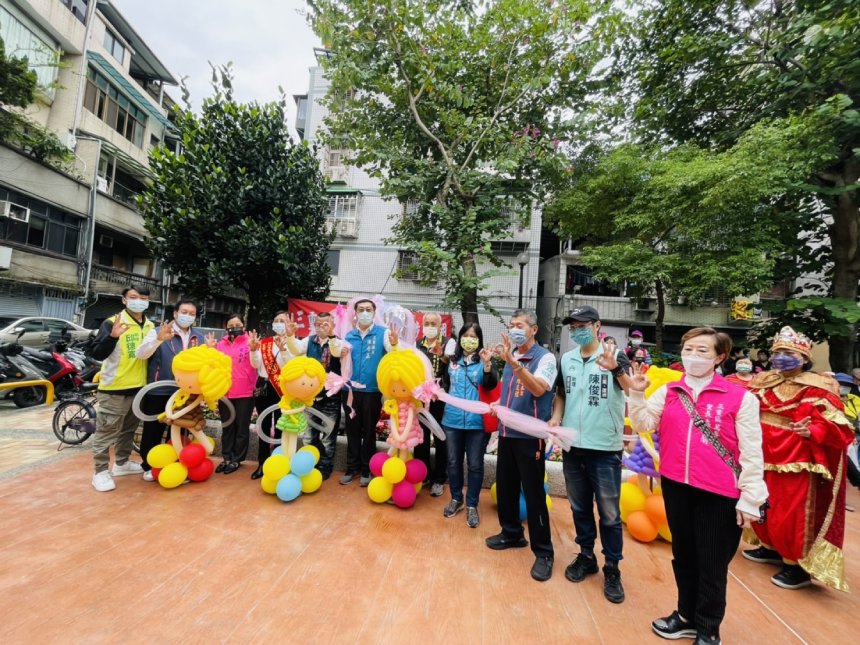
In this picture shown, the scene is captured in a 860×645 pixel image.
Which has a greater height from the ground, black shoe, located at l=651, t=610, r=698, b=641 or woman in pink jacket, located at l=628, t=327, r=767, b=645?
woman in pink jacket, located at l=628, t=327, r=767, b=645

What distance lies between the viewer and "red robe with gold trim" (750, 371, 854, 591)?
110 inches

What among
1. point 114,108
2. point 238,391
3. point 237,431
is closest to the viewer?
point 238,391

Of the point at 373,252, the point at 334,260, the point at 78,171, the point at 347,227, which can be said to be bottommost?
the point at 334,260

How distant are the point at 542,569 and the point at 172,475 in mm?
3526

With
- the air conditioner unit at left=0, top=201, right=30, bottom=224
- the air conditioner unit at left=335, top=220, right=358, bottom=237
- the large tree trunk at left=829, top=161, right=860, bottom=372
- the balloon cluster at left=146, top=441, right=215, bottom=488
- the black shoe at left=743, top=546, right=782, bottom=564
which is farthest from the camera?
the air conditioner unit at left=335, top=220, right=358, bottom=237

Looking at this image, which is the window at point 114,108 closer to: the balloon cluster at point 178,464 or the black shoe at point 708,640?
the balloon cluster at point 178,464

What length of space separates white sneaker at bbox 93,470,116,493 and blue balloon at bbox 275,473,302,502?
1709 mm

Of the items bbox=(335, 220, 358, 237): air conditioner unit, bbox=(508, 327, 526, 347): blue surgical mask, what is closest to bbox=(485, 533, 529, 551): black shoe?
bbox=(508, 327, 526, 347): blue surgical mask

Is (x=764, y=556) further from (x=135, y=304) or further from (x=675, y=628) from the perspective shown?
(x=135, y=304)

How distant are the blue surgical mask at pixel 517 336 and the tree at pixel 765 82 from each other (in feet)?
22.5

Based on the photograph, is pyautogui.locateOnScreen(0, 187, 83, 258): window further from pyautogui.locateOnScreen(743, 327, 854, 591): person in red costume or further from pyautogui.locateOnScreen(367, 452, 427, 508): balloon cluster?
pyautogui.locateOnScreen(743, 327, 854, 591): person in red costume

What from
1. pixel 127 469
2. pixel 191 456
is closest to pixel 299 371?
pixel 191 456

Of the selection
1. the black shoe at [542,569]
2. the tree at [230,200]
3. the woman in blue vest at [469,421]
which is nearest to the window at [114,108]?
the tree at [230,200]

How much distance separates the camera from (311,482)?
12.6 feet
